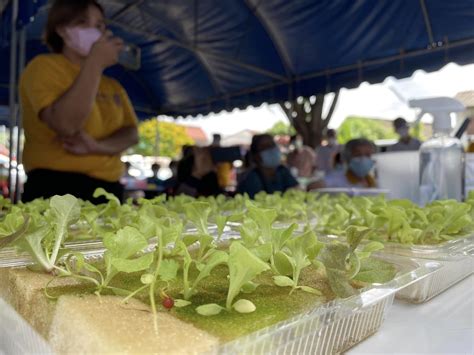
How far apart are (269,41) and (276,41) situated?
0.07m

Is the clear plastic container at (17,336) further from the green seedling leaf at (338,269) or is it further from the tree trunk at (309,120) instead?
the tree trunk at (309,120)

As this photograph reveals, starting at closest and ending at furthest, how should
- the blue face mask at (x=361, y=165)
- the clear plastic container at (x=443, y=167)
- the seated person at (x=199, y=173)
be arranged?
1. the clear plastic container at (x=443, y=167)
2. the blue face mask at (x=361, y=165)
3. the seated person at (x=199, y=173)

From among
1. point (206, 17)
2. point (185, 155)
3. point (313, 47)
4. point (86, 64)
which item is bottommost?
point (185, 155)

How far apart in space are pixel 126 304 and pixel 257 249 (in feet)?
0.33

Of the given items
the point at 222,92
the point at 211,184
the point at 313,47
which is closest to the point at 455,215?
the point at 313,47

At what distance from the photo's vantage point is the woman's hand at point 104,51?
3.72 feet

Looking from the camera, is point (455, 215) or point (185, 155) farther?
point (185, 155)

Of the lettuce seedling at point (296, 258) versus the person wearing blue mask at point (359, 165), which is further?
the person wearing blue mask at point (359, 165)

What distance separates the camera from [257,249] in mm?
312

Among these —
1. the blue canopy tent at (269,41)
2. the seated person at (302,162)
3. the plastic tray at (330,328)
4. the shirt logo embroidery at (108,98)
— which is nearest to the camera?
the plastic tray at (330,328)

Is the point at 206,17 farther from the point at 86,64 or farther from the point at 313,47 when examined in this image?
the point at 86,64

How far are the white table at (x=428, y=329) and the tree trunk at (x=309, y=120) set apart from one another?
524 cm

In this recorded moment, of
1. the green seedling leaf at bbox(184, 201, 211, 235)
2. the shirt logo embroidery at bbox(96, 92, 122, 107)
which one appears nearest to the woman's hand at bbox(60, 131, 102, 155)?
the shirt logo embroidery at bbox(96, 92, 122, 107)

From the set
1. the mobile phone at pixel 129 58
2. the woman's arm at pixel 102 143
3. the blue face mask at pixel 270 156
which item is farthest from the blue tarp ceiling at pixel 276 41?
the woman's arm at pixel 102 143
